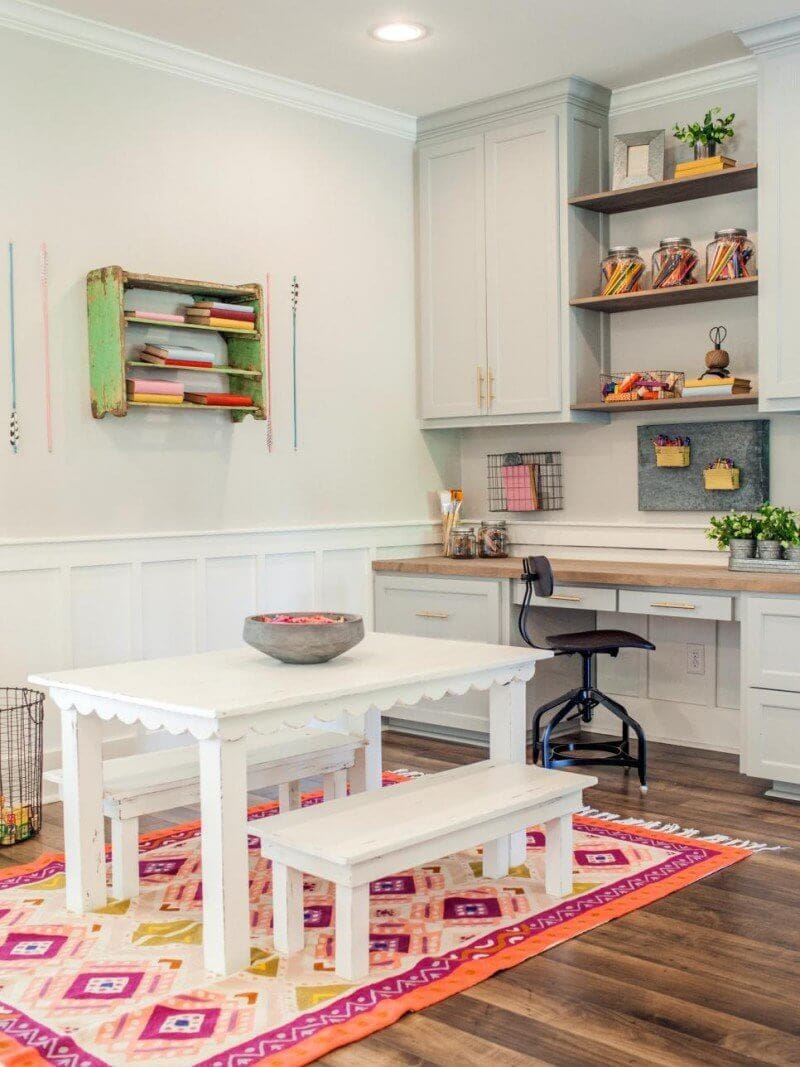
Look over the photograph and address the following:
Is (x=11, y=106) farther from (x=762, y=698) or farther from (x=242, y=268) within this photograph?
(x=762, y=698)

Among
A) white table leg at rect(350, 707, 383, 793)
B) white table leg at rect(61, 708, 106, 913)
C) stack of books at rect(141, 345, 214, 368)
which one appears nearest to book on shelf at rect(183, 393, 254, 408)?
stack of books at rect(141, 345, 214, 368)

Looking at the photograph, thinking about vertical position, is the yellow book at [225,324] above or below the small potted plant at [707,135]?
below

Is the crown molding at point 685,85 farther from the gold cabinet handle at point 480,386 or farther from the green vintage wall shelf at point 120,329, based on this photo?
the green vintage wall shelf at point 120,329

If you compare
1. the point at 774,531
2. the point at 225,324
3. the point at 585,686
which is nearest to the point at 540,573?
the point at 585,686

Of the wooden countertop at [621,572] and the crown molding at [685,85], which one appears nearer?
the wooden countertop at [621,572]

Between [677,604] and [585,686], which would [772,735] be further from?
[585,686]

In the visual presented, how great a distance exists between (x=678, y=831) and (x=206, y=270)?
274 cm

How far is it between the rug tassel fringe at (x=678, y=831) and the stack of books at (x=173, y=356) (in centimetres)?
211

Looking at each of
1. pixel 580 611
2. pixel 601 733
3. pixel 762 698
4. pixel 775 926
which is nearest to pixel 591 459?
pixel 580 611

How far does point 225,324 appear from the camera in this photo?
451cm

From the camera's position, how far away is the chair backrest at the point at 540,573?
4.50m

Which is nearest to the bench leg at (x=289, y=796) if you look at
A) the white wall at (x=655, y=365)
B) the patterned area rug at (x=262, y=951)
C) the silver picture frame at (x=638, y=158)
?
the patterned area rug at (x=262, y=951)

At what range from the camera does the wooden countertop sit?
13.6ft

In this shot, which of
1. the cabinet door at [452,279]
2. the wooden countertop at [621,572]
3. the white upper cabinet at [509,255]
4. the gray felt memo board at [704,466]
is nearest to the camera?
the wooden countertop at [621,572]
